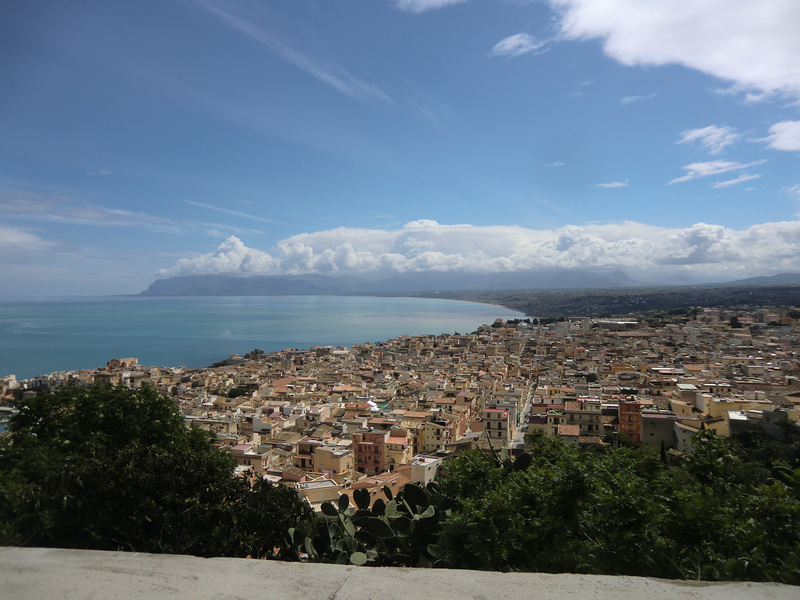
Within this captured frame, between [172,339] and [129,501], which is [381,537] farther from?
[172,339]

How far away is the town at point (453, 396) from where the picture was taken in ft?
56.2

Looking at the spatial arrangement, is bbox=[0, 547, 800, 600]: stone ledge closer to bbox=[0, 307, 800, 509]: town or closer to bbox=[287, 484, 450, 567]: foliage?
bbox=[287, 484, 450, 567]: foliage

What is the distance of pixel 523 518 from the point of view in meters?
3.73

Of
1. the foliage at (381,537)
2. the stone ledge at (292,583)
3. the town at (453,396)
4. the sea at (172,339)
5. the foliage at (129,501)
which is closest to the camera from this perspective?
the stone ledge at (292,583)

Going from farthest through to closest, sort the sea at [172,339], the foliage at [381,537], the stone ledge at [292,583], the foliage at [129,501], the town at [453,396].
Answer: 1. the sea at [172,339]
2. the town at [453,396]
3. the foliage at [381,537]
4. the foliage at [129,501]
5. the stone ledge at [292,583]

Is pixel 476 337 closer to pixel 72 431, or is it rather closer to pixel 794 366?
pixel 794 366

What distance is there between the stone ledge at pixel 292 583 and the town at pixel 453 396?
15.2 ft

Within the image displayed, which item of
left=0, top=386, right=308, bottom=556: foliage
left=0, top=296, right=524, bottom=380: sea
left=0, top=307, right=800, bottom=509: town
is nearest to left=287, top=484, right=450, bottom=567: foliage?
left=0, top=386, right=308, bottom=556: foliage

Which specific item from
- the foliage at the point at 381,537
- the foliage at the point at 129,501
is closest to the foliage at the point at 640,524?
the foliage at the point at 381,537

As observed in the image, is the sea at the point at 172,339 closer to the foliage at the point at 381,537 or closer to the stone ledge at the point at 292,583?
the foliage at the point at 381,537

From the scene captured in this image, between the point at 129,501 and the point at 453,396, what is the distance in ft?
80.9

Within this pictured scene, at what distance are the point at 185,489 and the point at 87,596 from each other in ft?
10.0

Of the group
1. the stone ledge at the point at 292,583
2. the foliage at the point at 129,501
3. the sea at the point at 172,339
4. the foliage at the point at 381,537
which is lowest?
the sea at the point at 172,339

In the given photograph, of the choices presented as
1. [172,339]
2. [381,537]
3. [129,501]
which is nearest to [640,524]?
[381,537]
